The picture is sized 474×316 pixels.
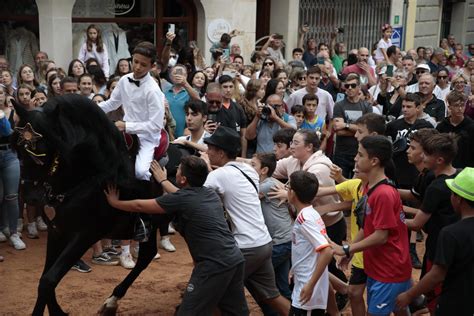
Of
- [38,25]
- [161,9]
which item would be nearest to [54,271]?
[38,25]

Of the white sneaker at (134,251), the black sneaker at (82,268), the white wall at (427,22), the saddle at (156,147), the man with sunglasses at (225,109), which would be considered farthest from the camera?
the white wall at (427,22)

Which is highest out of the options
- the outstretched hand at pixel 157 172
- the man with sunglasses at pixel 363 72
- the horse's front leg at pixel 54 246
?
the man with sunglasses at pixel 363 72

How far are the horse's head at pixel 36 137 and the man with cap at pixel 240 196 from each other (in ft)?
4.49

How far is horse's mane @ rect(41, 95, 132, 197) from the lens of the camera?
6.27 metres

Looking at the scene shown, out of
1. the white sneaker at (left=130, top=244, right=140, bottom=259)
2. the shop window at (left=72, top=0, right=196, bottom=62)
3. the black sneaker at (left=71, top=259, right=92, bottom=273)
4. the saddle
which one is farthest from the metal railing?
the saddle

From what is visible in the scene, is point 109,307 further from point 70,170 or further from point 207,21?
point 207,21

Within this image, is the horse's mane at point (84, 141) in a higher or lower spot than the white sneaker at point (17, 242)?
higher

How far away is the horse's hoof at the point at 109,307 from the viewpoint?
709 cm

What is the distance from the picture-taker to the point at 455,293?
16.0 ft

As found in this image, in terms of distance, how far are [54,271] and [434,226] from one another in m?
3.25

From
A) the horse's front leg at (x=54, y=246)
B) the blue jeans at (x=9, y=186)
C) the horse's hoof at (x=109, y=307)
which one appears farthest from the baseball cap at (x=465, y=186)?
the blue jeans at (x=9, y=186)

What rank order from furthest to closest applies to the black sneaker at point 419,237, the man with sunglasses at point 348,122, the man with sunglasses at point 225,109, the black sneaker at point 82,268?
the man with sunglasses at point 348,122 → the black sneaker at point 419,237 → the man with sunglasses at point 225,109 → the black sneaker at point 82,268

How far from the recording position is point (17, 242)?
923cm

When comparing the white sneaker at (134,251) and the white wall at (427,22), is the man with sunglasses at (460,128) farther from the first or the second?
the white wall at (427,22)
